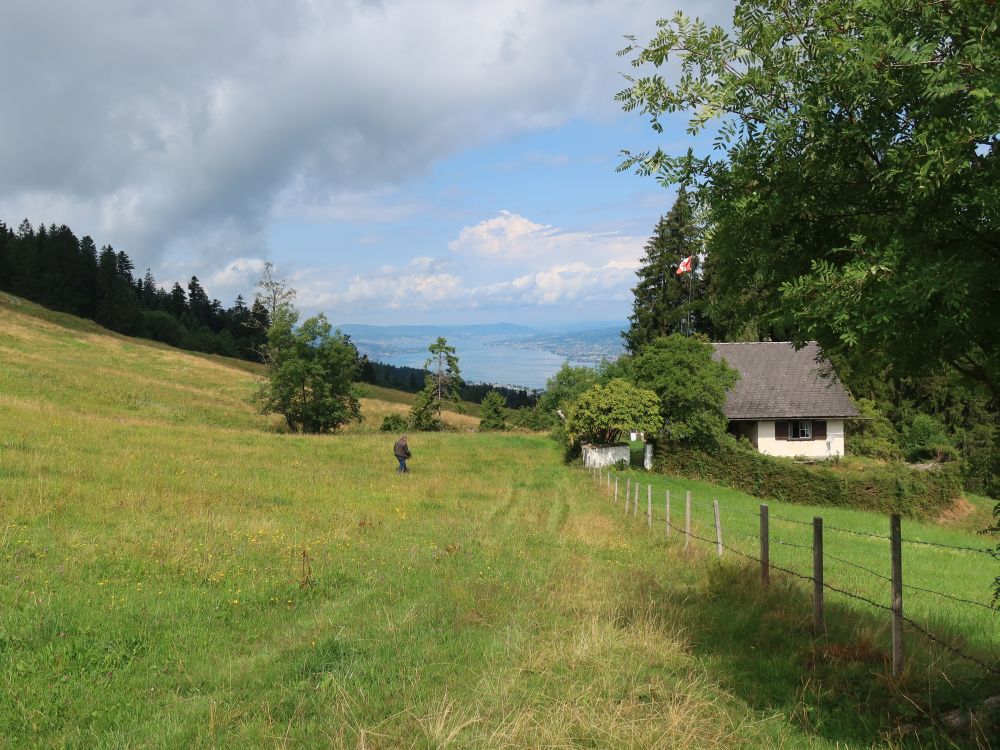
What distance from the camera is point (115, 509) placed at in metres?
13.0

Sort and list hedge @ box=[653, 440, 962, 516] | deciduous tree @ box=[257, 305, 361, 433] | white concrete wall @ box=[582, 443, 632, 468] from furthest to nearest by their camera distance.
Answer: deciduous tree @ box=[257, 305, 361, 433]
white concrete wall @ box=[582, 443, 632, 468]
hedge @ box=[653, 440, 962, 516]

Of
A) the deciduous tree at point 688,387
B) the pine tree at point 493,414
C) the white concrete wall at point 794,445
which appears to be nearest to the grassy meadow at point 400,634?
the deciduous tree at point 688,387

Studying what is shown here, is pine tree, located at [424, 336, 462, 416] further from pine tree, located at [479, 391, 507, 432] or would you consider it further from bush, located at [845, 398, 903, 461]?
bush, located at [845, 398, 903, 461]

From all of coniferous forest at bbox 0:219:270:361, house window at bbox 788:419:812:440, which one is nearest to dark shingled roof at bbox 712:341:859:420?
house window at bbox 788:419:812:440

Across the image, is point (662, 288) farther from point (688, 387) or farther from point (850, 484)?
point (850, 484)

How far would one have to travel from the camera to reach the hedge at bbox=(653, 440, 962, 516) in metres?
30.7

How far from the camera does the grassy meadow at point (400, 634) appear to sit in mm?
5078

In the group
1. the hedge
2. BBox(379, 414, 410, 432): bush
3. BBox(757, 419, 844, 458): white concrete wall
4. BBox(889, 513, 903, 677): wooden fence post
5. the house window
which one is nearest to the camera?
BBox(889, 513, 903, 677): wooden fence post

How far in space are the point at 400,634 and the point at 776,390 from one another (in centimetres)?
3925

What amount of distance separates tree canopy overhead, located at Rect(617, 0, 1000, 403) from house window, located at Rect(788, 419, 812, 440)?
38.2 meters

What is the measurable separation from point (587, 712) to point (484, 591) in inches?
153

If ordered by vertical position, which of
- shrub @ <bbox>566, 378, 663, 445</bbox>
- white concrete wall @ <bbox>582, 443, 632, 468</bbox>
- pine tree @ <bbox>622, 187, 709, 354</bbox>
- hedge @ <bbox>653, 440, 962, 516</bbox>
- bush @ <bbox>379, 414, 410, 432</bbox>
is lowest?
hedge @ <bbox>653, 440, 962, 516</bbox>

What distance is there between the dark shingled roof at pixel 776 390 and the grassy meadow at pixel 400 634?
24327 mm

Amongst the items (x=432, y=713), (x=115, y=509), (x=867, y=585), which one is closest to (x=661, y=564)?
(x=867, y=585)
